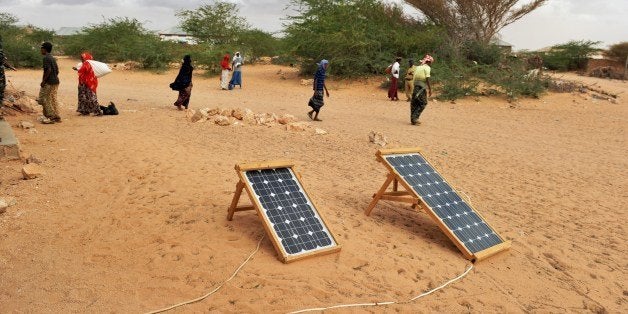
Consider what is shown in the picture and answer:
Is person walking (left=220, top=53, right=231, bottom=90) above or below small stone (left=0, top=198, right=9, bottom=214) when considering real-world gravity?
above

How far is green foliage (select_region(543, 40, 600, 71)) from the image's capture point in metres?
36.8

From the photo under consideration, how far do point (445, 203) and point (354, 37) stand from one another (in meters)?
17.1

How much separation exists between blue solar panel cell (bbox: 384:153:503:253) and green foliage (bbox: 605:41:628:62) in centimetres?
3751

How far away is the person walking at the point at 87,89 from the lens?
380 inches

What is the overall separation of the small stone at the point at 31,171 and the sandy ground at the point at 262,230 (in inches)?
3.4

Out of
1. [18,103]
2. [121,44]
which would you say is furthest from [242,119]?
[121,44]

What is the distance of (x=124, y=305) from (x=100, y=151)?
417 cm

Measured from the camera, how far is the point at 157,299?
3.36 meters

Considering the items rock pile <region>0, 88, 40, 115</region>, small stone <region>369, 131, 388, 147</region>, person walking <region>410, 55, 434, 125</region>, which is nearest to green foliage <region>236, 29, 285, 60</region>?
person walking <region>410, 55, 434, 125</region>

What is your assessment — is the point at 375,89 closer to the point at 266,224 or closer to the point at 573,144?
the point at 573,144

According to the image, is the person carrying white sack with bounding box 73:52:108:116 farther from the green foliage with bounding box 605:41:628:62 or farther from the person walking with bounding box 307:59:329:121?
the green foliage with bounding box 605:41:628:62

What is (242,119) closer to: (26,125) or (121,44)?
(26,125)

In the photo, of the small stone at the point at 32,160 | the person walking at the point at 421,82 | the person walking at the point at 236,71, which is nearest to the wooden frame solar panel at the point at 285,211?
the small stone at the point at 32,160

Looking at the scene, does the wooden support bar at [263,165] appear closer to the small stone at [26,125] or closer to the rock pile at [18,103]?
the small stone at [26,125]
